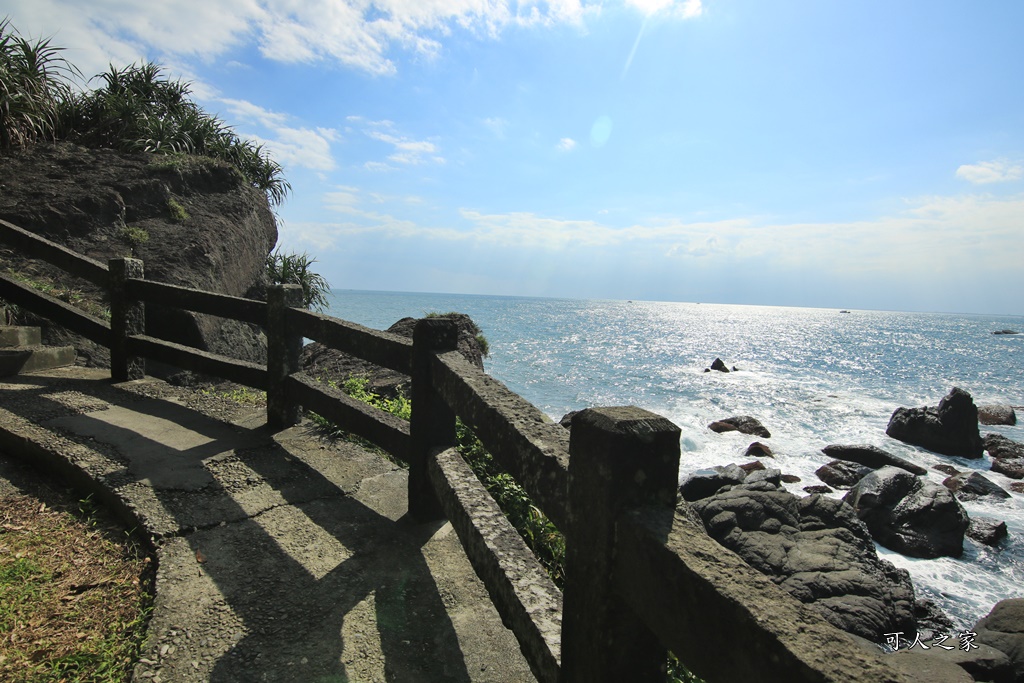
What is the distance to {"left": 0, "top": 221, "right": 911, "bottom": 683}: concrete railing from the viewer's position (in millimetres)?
1016

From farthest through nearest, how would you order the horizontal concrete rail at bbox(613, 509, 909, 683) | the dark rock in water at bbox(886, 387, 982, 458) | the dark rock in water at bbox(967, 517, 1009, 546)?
1. the dark rock in water at bbox(886, 387, 982, 458)
2. the dark rock in water at bbox(967, 517, 1009, 546)
3. the horizontal concrete rail at bbox(613, 509, 909, 683)

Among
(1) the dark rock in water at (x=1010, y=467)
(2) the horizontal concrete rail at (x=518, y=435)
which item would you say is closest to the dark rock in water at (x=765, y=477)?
(1) the dark rock in water at (x=1010, y=467)

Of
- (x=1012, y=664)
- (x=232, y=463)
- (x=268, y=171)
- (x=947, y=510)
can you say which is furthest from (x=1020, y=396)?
(x=232, y=463)

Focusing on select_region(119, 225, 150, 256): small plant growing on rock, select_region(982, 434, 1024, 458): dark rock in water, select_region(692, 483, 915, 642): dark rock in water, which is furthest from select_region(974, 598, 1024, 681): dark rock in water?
select_region(119, 225, 150, 256): small plant growing on rock

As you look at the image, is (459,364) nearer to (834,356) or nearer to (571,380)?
(571,380)

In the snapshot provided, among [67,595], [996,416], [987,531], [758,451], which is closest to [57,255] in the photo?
[67,595]

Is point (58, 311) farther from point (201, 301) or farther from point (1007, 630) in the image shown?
point (1007, 630)

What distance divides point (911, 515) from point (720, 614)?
15.0 m

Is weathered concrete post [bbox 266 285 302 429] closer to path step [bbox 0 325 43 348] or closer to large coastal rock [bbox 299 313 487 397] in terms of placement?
large coastal rock [bbox 299 313 487 397]

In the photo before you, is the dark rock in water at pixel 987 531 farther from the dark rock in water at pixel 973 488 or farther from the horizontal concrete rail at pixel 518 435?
the horizontal concrete rail at pixel 518 435

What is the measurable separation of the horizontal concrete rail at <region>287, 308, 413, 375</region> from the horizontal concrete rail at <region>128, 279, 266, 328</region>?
0.47 metres

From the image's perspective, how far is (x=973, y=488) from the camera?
54.4 feet

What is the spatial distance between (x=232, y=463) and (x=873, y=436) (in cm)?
2591

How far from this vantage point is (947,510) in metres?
12.8
